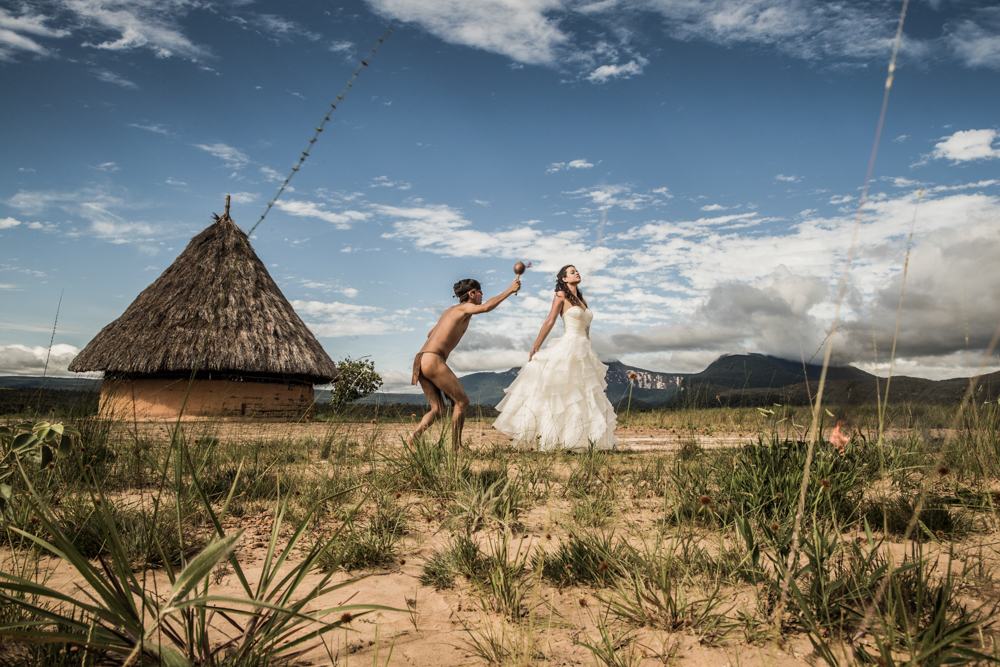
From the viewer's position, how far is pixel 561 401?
21.0ft

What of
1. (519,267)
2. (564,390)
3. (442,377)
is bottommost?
(564,390)

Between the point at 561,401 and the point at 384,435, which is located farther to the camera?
the point at 384,435

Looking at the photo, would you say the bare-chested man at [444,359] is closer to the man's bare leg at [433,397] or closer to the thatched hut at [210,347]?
the man's bare leg at [433,397]

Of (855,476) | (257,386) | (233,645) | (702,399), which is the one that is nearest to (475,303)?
(702,399)

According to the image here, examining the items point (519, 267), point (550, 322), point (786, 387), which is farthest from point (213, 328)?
point (786, 387)

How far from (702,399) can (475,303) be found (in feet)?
9.47

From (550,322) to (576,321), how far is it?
342mm

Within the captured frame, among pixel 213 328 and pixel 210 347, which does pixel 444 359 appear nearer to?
pixel 210 347

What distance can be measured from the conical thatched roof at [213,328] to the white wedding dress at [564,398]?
771 cm

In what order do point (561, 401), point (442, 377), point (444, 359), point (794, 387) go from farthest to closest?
point (561, 401), point (444, 359), point (442, 377), point (794, 387)

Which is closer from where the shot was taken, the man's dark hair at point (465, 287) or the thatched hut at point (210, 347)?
the man's dark hair at point (465, 287)

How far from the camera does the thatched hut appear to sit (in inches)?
480

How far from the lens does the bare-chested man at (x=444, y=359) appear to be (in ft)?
17.6

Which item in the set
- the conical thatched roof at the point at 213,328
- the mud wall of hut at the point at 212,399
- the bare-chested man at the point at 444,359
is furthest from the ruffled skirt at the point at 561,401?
the conical thatched roof at the point at 213,328
